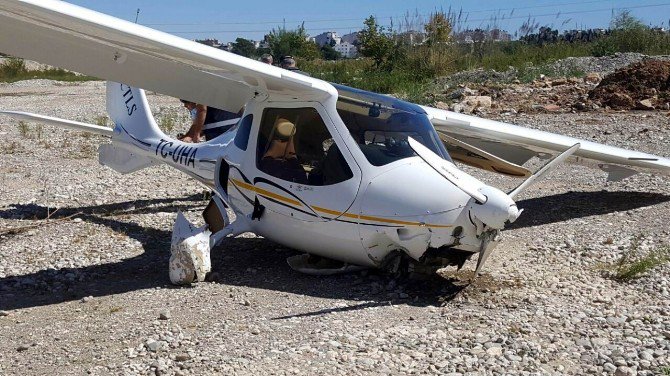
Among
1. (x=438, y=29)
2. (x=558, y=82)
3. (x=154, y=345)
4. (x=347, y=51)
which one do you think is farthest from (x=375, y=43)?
(x=347, y=51)

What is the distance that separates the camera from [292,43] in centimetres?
4859

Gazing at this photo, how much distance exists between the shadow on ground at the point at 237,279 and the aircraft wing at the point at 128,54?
68.2 inches

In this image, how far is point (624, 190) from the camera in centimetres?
1213

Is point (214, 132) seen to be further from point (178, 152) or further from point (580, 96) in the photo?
point (580, 96)

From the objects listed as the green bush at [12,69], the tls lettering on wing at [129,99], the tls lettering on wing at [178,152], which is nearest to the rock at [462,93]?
the tls lettering on wing at [129,99]

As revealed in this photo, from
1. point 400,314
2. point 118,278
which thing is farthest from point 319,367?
point 118,278

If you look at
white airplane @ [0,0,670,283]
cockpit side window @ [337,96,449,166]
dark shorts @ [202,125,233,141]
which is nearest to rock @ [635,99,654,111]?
dark shorts @ [202,125,233,141]

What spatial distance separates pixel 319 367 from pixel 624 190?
25.7 ft

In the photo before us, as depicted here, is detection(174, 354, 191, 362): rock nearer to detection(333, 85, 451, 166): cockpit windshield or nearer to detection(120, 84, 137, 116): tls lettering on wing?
detection(333, 85, 451, 166): cockpit windshield

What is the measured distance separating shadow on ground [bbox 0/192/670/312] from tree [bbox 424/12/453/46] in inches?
883

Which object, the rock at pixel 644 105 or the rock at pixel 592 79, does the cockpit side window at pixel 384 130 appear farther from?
the rock at pixel 592 79

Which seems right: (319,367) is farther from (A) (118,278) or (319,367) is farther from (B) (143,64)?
(B) (143,64)

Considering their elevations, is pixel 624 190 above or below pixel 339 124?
below

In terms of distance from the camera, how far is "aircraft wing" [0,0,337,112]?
681 cm
